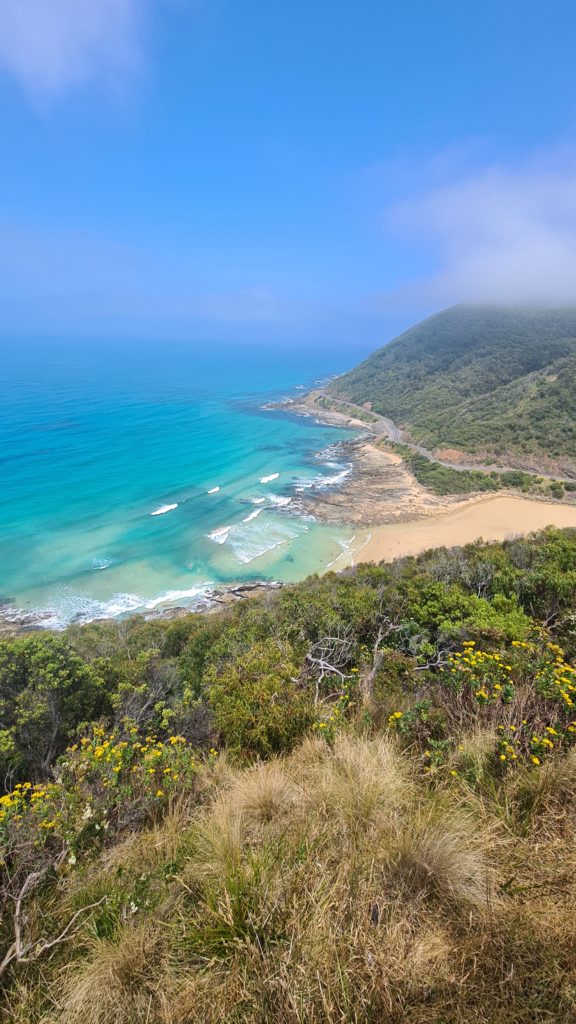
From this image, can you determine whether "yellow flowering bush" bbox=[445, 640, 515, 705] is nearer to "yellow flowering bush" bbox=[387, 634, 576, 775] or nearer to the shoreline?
"yellow flowering bush" bbox=[387, 634, 576, 775]

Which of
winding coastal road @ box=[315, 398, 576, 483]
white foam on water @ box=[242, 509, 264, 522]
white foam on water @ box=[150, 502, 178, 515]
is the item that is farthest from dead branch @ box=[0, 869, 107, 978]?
winding coastal road @ box=[315, 398, 576, 483]

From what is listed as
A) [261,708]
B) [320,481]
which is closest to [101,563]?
[320,481]

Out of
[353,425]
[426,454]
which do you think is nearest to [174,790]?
[426,454]

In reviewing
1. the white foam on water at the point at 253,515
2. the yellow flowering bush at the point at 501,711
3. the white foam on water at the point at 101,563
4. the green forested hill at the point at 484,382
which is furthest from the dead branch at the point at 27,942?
the green forested hill at the point at 484,382

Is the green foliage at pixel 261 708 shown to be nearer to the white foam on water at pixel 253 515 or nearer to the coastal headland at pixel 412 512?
the coastal headland at pixel 412 512

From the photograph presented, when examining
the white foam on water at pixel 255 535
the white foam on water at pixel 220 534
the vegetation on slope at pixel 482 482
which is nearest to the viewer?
the white foam on water at pixel 255 535

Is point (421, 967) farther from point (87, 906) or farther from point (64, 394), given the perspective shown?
point (64, 394)
